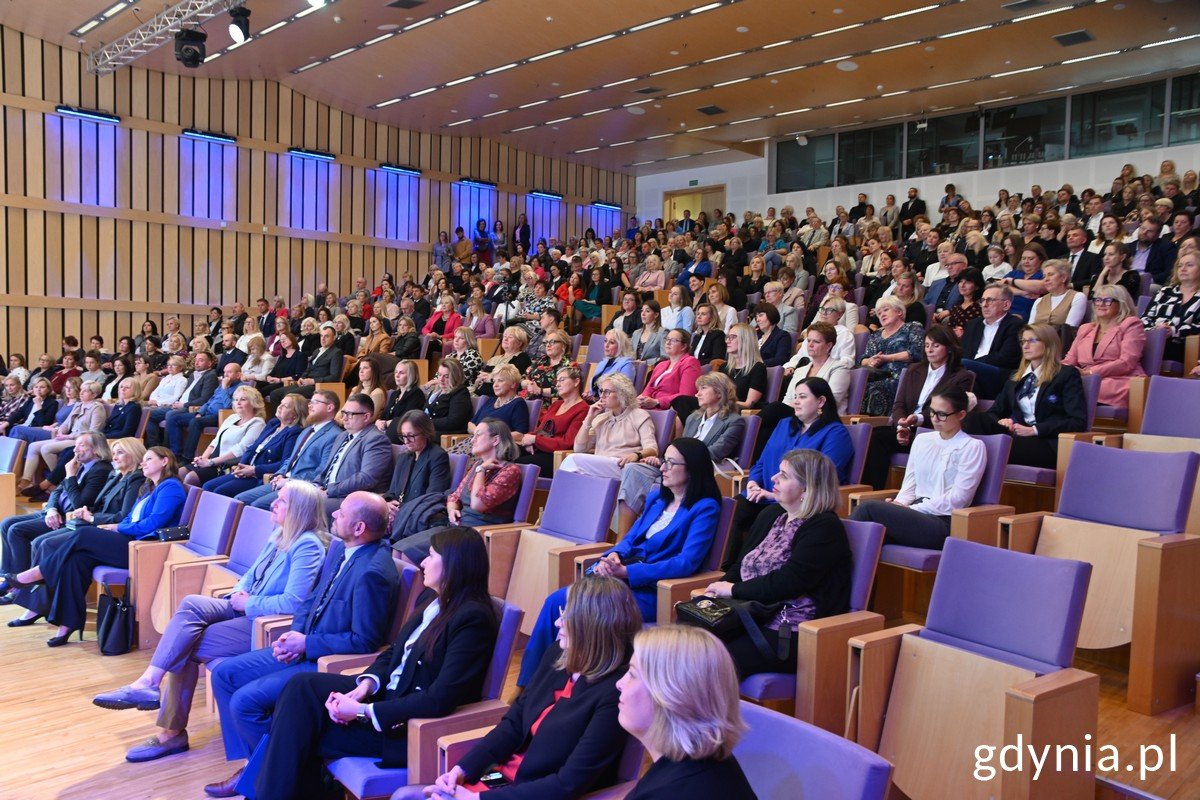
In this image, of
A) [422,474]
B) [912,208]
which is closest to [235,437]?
[422,474]

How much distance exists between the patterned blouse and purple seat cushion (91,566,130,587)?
3.00 m

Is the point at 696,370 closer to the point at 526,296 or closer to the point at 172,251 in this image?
the point at 526,296

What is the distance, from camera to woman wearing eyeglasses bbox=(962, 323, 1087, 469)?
4012 mm

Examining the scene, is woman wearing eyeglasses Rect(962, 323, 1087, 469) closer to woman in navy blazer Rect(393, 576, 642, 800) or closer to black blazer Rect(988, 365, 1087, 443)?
black blazer Rect(988, 365, 1087, 443)

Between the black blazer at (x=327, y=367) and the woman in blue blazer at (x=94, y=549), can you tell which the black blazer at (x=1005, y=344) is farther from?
the black blazer at (x=327, y=367)

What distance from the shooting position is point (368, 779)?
2.33 metres

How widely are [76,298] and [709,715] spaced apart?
1355cm

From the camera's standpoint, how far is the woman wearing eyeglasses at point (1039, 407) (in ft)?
13.2

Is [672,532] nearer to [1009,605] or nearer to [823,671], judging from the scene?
[823,671]

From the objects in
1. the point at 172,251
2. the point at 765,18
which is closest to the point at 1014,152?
the point at 765,18

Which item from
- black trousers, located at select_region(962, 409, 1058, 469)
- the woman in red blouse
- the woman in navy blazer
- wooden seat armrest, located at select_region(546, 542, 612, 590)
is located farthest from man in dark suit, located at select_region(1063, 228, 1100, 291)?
the woman in navy blazer

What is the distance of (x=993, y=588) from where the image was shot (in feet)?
7.95

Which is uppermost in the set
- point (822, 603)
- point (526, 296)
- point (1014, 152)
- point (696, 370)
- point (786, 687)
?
point (1014, 152)

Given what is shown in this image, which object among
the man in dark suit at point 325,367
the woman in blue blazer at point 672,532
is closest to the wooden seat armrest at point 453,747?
the woman in blue blazer at point 672,532
